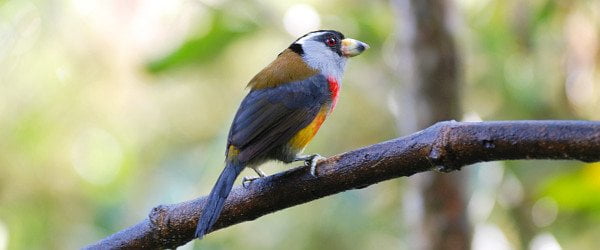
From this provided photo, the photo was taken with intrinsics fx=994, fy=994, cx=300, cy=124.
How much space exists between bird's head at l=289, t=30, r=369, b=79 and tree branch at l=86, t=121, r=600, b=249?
0.85m

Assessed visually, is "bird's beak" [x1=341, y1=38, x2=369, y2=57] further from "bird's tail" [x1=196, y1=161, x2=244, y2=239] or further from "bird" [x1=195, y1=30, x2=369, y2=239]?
"bird's tail" [x1=196, y1=161, x2=244, y2=239]

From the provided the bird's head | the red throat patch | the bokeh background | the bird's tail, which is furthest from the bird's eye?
the bokeh background

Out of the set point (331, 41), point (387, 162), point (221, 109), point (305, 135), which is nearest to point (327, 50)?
point (331, 41)

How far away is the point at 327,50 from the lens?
3129 millimetres

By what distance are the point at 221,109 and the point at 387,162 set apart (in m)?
3.17

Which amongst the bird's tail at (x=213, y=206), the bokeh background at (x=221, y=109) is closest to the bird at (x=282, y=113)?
the bird's tail at (x=213, y=206)

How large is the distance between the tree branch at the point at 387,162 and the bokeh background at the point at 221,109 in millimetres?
2203

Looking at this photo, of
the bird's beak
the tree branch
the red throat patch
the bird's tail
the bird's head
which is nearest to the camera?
the tree branch

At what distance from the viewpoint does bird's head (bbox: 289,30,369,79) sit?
9.85 ft

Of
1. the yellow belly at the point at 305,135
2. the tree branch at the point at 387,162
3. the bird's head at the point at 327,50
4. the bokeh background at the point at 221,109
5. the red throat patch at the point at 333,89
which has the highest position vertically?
the bokeh background at the point at 221,109

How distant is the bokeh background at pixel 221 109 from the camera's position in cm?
449

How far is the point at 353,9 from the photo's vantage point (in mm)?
4863

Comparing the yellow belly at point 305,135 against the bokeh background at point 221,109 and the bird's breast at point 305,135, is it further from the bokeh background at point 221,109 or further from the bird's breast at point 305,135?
the bokeh background at point 221,109

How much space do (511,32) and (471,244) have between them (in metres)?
1.19
